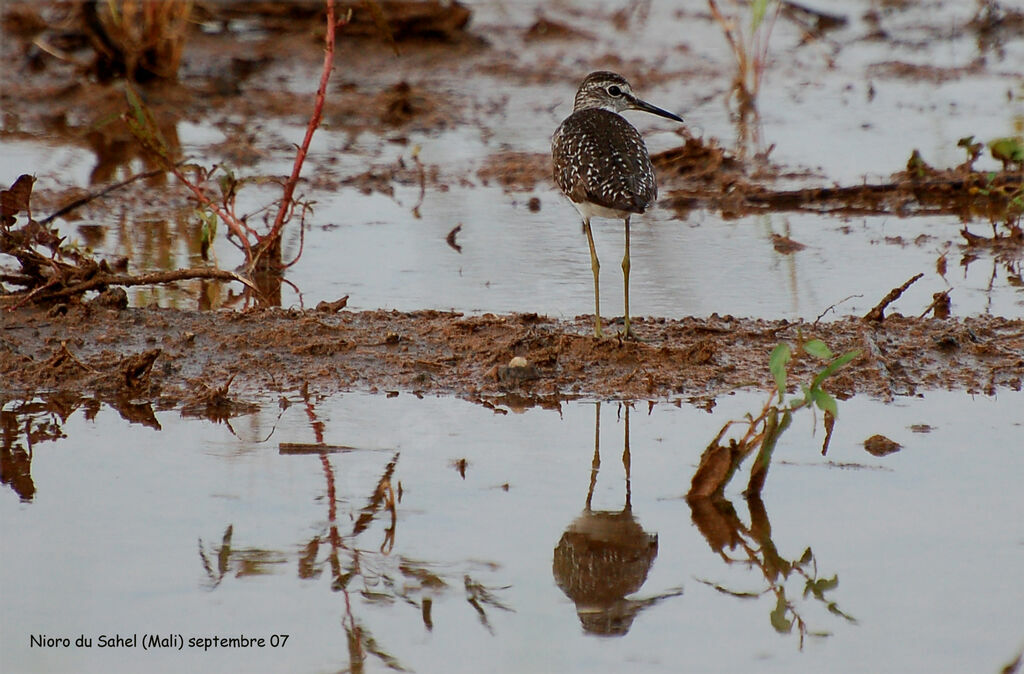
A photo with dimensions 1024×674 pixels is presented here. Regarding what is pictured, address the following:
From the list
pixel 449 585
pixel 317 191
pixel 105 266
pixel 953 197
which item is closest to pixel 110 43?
pixel 317 191

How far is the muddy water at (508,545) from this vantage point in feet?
11.5

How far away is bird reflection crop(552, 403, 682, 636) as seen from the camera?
145 inches

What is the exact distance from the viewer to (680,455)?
4.70 meters

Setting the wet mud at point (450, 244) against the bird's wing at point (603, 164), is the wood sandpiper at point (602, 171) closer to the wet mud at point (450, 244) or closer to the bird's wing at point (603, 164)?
the bird's wing at point (603, 164)

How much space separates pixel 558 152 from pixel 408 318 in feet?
3.50

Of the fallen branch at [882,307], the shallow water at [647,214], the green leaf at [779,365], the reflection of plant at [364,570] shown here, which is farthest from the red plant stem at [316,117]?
the green leaf at [779,365]

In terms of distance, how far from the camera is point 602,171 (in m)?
5.91

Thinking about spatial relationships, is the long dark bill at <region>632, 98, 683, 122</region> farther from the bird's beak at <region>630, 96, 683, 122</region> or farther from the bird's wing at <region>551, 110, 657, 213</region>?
the bird's wing at <region>551, 110, 657, 213</region>

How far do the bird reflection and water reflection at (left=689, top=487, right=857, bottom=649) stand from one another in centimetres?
A: 20

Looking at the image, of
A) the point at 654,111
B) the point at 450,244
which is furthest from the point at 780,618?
the point at 450,244

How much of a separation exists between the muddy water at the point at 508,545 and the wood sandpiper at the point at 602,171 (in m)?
1.09

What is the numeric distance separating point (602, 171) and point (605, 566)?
2.39 m

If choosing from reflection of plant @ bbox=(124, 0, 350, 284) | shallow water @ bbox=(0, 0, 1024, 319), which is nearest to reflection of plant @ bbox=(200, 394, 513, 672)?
reflection of plant @ bbox=(124, 0, 350, 284)

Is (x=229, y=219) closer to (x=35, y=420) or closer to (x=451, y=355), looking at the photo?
(x=451, y=355)
